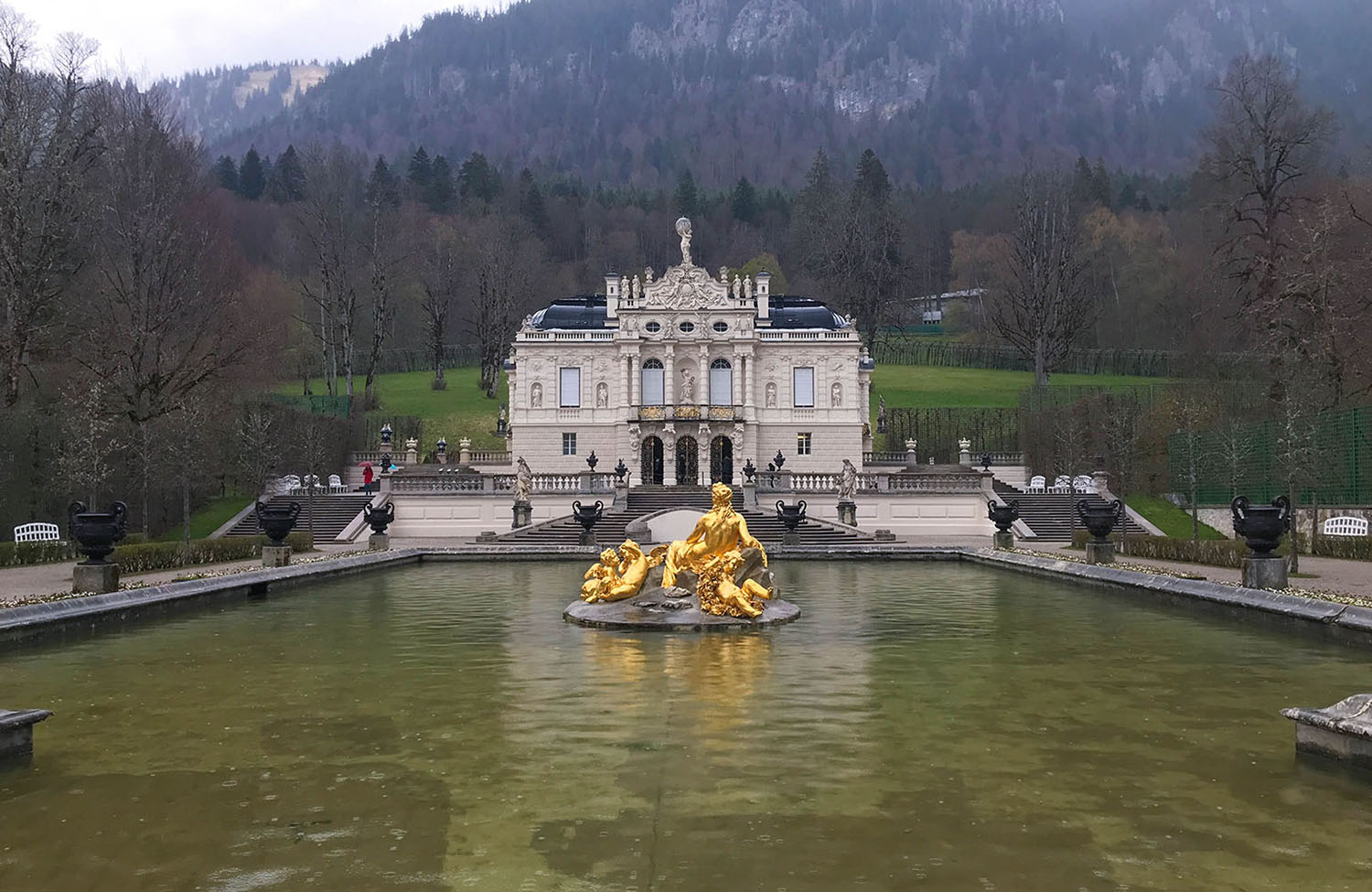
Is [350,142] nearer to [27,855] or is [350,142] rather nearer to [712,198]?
[712,198]

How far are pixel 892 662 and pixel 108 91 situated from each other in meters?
42.9

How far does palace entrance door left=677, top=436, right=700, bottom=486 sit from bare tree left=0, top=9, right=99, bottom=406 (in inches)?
1119

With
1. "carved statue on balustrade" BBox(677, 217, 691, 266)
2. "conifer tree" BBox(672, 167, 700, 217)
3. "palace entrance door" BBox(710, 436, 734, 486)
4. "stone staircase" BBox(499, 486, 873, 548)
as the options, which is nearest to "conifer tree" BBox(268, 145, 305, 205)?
"conifer tree" BBox(672, 167, 700, 217)

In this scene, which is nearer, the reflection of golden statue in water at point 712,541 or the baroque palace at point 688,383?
the reflection of golden statue in water at point 712,541

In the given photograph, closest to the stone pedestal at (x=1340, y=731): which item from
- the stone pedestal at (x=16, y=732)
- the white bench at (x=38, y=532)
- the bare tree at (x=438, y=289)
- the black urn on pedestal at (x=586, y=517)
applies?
the stone pedestal at (x=16, y=732)

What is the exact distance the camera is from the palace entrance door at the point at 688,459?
55.1 metres

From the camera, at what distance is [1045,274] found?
2822 inches

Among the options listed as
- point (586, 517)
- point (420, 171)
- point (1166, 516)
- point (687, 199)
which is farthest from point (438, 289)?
point (1166, 516)

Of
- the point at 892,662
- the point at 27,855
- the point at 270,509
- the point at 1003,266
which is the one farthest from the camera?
the point at 1003,266

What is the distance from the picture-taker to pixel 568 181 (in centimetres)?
12975

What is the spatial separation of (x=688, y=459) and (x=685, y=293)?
8818 millimetres

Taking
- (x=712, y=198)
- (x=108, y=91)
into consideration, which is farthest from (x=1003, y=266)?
(x=108, y=91)

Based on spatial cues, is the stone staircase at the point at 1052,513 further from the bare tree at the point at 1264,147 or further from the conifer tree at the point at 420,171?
the conifer tree at the point at 420,171

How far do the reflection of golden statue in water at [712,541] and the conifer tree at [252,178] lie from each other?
10862cm
